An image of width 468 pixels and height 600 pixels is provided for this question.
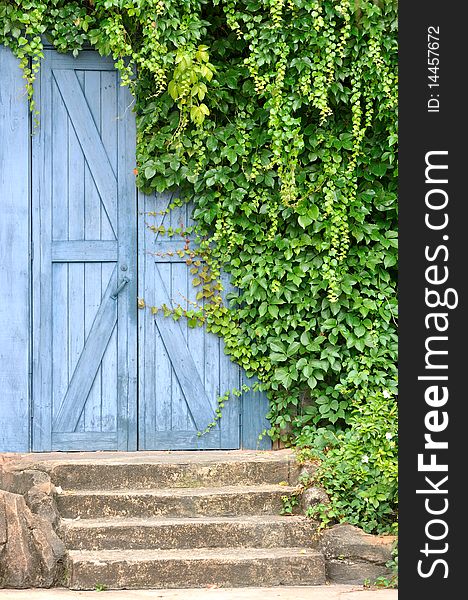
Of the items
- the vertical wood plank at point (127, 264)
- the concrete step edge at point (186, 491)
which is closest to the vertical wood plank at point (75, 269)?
the vertical wood plank at point (127, 264)

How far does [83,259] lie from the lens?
7059 mm

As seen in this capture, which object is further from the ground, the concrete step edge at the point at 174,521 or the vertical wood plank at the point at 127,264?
the vertical wood plank at the point at 127,264

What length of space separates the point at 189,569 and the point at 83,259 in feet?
7.67

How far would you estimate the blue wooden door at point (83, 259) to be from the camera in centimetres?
703

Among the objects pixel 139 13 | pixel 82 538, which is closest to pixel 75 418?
pixel 82 538

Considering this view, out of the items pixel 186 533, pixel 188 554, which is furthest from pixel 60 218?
pixel 188 554

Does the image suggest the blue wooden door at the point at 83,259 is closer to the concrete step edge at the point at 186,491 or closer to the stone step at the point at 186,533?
the concrete step edge at the point at 186,491

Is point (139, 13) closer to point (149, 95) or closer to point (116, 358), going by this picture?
point (149, 95)

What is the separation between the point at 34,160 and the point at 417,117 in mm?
3268

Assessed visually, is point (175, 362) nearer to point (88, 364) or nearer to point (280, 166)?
point (88, 364)

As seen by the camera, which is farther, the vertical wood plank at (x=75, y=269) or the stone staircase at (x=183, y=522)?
the vertical wood plank at (x=75, y=269)

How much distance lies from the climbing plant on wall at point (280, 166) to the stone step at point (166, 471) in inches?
17.3

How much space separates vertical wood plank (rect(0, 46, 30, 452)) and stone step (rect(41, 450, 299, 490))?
604mm

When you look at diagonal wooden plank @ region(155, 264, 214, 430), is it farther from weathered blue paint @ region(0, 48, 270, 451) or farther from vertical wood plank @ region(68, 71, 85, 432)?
vertical wood plank @ region(68, 71, 85, 432)
